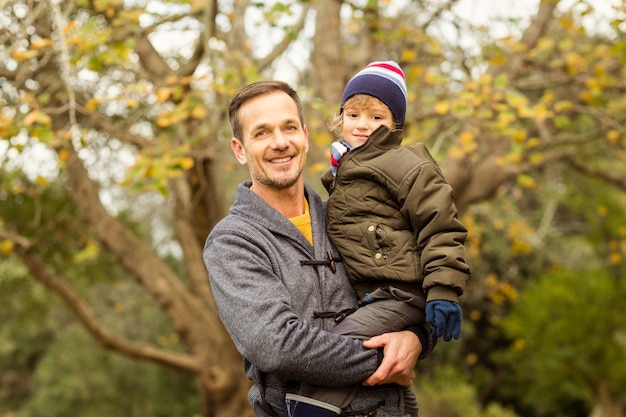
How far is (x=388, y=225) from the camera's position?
2000 mm

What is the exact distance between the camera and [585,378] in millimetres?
14742

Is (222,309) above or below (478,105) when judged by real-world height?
below

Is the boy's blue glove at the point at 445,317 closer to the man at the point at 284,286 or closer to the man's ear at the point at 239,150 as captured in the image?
the man at the point at 284,286

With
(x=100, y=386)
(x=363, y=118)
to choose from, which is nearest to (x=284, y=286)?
(x=363, y=118)

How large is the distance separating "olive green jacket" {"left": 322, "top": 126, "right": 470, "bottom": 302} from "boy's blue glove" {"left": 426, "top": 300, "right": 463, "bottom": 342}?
19mm

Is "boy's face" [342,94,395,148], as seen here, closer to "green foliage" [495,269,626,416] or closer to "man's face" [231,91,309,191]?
"man's face" [231,91,309,191]

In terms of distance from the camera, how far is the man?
71.7 inches

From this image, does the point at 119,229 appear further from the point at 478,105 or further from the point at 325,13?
the point at 478,105

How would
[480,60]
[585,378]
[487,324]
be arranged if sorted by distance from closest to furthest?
[480,60], [585,378], [487,324]

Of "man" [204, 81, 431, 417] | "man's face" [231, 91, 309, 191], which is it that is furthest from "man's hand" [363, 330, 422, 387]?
"man's face" [231, 91, 309, 191]

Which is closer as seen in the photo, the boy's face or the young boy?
Answer: the young boy

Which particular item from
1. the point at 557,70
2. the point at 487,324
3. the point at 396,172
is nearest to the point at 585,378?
the point at 487,324

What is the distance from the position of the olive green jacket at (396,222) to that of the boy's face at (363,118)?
0.19 feet

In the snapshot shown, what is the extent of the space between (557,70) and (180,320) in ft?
15.6
